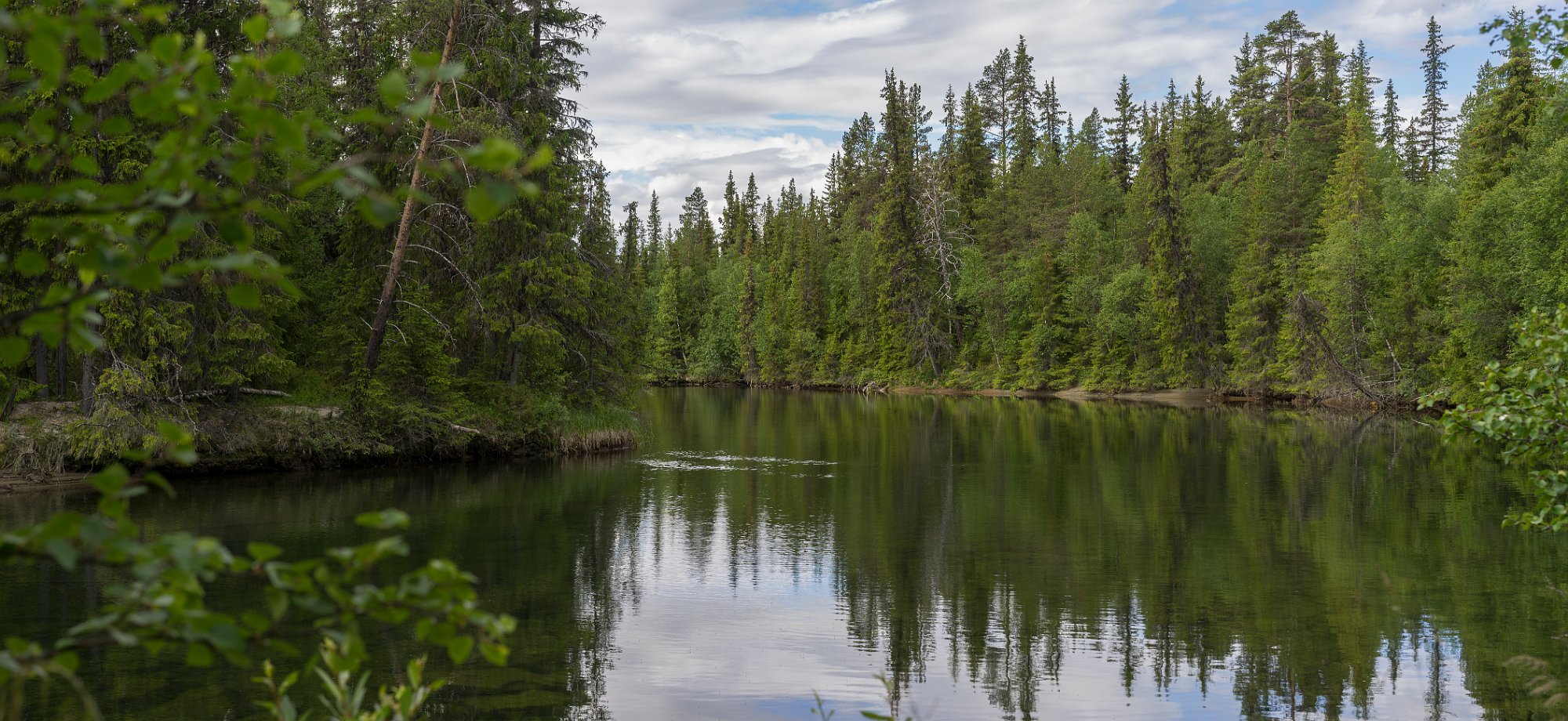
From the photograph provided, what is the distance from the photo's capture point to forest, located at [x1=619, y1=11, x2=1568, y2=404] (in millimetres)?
38688

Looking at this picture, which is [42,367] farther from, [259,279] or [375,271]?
[259,279]

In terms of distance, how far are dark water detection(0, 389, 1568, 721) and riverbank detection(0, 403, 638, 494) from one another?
2.49 feet

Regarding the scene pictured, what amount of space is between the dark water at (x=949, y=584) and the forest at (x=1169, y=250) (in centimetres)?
1587

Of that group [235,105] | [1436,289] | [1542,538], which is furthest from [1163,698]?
[1436,289]

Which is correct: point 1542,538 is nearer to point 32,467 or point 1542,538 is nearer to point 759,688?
point 759,688

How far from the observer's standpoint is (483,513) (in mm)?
18484

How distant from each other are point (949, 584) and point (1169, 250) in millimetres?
46801

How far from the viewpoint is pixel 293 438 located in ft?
72.3

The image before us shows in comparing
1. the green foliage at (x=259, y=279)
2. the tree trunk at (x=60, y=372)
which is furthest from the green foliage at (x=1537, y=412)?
the tree trunk at (x=60, y=372)

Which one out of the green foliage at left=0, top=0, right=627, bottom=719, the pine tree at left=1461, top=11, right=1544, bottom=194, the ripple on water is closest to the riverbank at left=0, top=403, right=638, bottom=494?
the green foliage at left=0, top=0, right=627, bottom=719

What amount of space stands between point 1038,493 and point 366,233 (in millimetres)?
17083

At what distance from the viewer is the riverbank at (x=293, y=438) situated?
18.2 meters

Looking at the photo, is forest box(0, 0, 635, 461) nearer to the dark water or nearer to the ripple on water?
the dark water

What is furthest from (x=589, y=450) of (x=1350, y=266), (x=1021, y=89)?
(x=1021, y=89)
